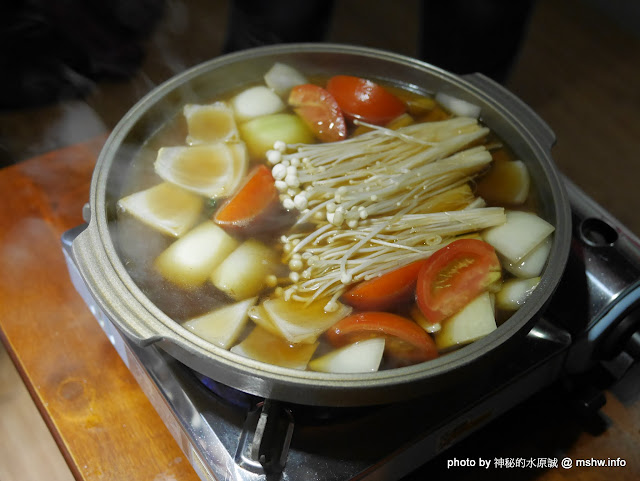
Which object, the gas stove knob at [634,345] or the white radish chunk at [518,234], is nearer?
the white radish chunk at [518,234]

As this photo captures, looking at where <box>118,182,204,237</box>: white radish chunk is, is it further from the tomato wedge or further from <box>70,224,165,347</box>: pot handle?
<box>70,224,165,347</box>: pot handle

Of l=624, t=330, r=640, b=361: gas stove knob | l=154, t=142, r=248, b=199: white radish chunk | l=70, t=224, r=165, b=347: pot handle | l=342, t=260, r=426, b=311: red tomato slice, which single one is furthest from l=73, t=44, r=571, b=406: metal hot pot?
l=624, t=330, r=640, b=361: gas stove knob

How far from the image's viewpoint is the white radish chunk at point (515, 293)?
1.31 metres

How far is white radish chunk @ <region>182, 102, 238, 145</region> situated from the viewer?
160cm

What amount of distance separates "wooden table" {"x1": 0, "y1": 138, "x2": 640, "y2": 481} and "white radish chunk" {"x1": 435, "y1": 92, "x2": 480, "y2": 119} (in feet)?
2.66

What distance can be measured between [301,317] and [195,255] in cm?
29

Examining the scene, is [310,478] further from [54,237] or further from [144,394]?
[54,237]

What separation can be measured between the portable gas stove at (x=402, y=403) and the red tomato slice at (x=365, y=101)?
1.81ft

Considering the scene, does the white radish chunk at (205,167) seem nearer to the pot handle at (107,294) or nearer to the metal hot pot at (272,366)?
the metal hot pot at (272,366)

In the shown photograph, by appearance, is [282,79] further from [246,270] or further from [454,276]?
[454,276]

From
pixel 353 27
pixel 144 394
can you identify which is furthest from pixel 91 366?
pixel 353 27

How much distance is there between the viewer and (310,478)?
128 centimetres

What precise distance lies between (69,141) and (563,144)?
2212 millimetres

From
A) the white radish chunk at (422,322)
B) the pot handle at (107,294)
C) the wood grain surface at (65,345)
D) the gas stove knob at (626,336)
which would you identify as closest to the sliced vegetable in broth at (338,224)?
the white radish chunk at (422,322)
